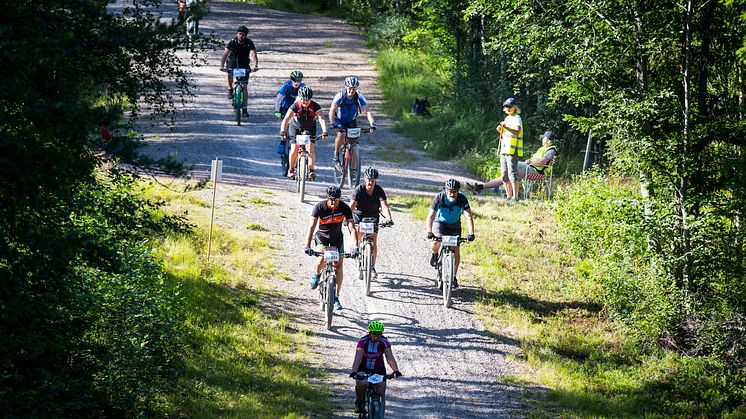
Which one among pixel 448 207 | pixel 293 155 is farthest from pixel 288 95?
pixel 448 207

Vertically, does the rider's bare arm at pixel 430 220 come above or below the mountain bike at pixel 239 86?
below

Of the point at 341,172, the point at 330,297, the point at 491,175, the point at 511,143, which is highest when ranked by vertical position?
the point at 511,143

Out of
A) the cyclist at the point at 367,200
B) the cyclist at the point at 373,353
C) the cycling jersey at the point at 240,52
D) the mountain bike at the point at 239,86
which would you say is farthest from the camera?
the cycling jersey at the point at 240,52

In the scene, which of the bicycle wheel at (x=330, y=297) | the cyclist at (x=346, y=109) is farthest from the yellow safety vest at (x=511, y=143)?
the bicycle wheel at (x=330, y=297)

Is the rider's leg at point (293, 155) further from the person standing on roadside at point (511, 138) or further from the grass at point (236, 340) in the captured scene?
the person standing on roadside at point (511, 138)

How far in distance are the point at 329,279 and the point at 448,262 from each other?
206 centimetres

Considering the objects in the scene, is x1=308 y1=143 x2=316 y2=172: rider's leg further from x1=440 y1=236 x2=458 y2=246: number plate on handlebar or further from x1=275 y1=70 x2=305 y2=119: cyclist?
x1=440 y1=236 x2=458 y2=246: number plate on handlebar

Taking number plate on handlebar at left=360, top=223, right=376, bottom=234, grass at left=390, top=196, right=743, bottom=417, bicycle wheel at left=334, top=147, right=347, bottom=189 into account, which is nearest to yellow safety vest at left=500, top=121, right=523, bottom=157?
grass at left=390, top=196, right=743, bottom=417

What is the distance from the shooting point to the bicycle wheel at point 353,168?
725 inches

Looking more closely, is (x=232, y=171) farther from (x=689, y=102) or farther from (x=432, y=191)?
(x=689, y=102)

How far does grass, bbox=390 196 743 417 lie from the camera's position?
12.6 metres

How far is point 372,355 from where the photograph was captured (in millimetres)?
10445

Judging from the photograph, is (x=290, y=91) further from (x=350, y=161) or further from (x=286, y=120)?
(x=350, y=161)

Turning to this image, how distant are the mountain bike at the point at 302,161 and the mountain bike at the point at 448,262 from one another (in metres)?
4.45
